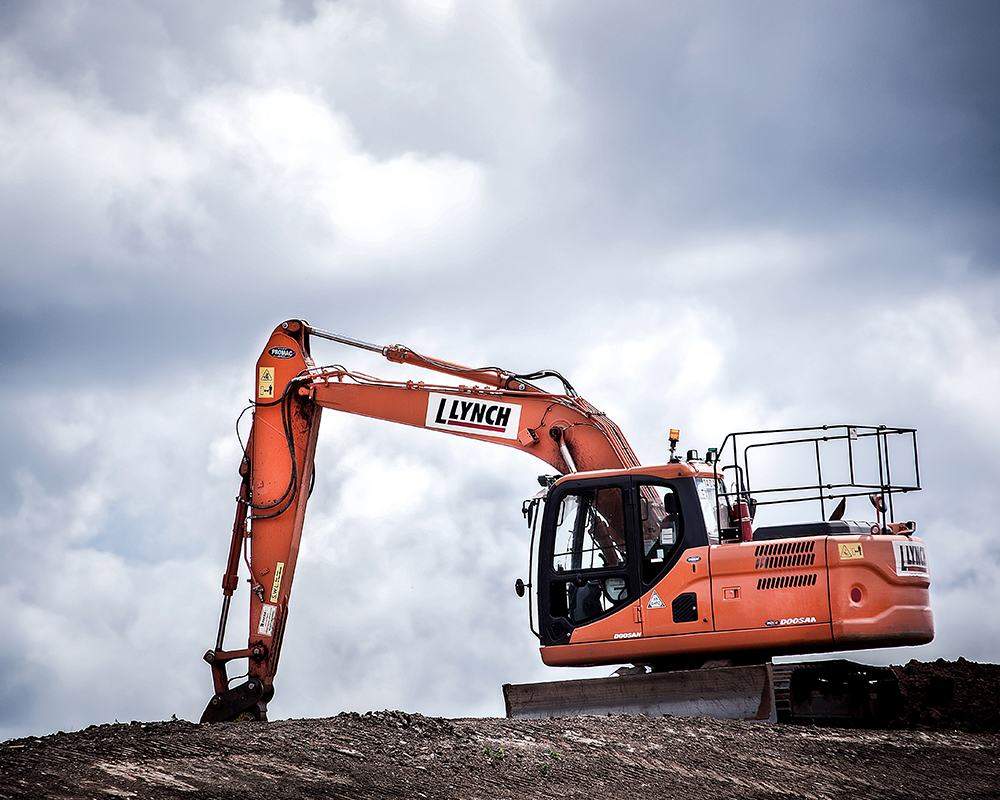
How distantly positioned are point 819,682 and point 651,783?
4777 mm

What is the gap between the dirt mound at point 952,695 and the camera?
17.3 m

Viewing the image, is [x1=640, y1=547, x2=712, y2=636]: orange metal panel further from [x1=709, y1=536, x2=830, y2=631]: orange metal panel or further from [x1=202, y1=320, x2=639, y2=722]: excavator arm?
[x1=202, y1=320, x2=639, y2=722]: excavator arm

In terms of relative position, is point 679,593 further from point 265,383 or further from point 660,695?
point 265,383

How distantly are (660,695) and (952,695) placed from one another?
5.52 m

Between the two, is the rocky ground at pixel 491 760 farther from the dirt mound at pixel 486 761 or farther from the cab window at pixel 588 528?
the cab window at pixel 588 528

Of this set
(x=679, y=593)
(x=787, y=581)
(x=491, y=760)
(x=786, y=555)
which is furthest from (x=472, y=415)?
(x=491, y=760)

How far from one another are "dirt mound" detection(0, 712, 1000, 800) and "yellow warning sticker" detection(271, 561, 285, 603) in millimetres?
3849

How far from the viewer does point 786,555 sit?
1466 centimetres

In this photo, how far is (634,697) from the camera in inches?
587

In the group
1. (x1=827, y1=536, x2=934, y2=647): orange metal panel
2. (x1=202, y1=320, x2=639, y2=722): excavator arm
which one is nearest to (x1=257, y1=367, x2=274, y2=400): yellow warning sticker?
(x1=202, y1=320, x2=639, y2=722): excavator arm

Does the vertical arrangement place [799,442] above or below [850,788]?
above

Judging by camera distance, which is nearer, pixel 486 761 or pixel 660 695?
pixel 486 761

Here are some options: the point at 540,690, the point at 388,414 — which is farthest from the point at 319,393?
the point at 540,690

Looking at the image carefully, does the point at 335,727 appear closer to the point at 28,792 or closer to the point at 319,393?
the point at 28,792
